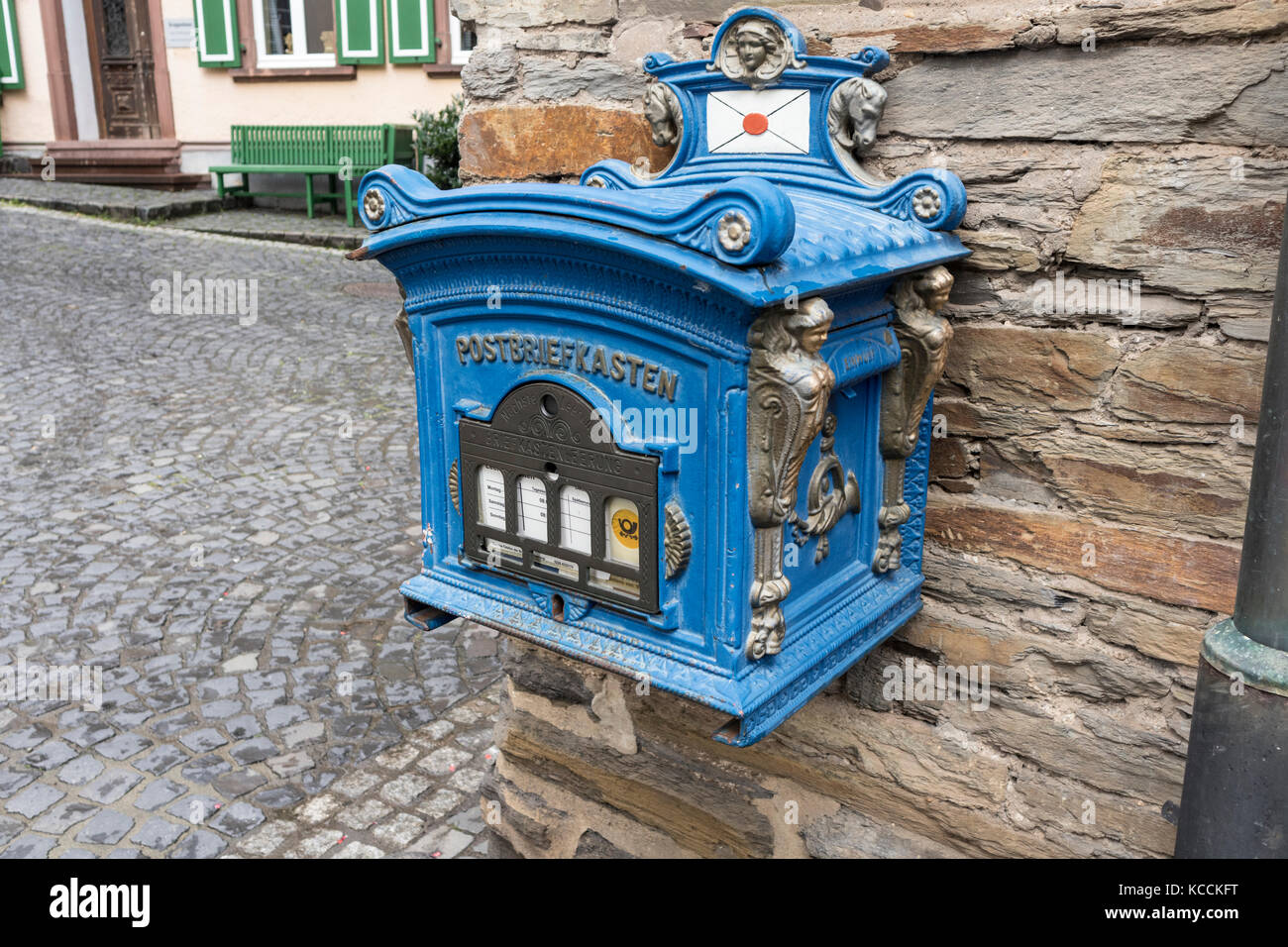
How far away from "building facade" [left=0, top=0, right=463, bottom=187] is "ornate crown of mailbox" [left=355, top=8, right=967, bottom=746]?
37.1 feet

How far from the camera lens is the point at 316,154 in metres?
13.4

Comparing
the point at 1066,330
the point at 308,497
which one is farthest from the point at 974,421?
the point at 308,497

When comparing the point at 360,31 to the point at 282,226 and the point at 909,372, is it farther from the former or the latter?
the point at 909,372

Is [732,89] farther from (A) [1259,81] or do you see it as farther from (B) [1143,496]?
(B) [1143,496]

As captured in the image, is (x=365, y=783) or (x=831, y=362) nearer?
(x=831, y=362)

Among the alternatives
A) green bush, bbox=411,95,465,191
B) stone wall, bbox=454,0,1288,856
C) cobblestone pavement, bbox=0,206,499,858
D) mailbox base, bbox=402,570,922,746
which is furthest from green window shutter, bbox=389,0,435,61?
mailbox base, bbox=402,570,922,746

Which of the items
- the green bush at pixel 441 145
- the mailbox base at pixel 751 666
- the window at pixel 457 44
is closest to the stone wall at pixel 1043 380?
the mailbox base at pixel 751 666

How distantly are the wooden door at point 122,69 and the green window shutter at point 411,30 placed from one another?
4.23 metres

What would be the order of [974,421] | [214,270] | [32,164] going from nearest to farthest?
[974,421], [214,270], [32,164]

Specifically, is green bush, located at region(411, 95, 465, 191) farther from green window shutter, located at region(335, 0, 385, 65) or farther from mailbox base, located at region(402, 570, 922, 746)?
mailbox base, located at region(402, 570, 922, 746)

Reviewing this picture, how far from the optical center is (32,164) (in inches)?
596

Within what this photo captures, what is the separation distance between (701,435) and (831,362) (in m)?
0.26

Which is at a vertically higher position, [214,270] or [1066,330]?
[1066,330]

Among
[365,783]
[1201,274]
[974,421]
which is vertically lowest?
[365,783]
